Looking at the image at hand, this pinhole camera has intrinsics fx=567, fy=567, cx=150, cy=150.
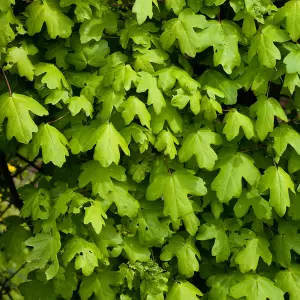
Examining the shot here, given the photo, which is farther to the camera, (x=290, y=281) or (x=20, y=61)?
(x=290, y=281)

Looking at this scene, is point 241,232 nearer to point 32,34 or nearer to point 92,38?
point 92,38

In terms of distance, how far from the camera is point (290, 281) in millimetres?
2949

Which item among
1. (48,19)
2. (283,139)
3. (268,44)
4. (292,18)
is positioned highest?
(48,19)

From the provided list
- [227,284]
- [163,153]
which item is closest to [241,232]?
[227,284]

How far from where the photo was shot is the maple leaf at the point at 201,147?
2.74 meters

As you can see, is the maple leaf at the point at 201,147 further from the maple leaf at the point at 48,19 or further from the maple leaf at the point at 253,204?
the maple leaf at the point at 48,19

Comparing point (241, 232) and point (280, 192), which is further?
point (241, 232)

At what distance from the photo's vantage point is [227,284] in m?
2.96

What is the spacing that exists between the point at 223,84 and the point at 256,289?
1.05 meters

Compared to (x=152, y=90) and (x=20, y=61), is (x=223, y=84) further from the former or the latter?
(x=20, y=61)

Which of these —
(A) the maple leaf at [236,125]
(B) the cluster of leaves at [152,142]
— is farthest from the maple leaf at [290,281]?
(A) the maple leaf at [236,125]

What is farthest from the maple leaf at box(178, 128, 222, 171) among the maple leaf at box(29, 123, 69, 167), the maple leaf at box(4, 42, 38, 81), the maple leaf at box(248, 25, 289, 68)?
the maple leaf at box(4, 42, 38, 81)

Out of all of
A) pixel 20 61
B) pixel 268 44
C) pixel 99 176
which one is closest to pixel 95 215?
pixel 99 176

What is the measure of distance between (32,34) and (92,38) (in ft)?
0.93
